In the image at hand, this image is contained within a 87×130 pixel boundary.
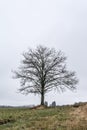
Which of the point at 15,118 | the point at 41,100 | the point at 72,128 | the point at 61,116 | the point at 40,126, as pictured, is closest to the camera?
the point at 72,128

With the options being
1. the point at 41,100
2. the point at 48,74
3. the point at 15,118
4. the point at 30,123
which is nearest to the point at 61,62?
the point at 48,74

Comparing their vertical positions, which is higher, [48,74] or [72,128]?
[48,74]

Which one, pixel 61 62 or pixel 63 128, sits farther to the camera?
pixel 61 62

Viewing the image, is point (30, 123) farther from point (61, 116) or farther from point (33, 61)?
point (33, 61)

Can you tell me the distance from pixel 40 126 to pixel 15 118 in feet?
19.3

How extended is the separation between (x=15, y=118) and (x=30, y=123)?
435 centimetres

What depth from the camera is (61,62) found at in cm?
6056

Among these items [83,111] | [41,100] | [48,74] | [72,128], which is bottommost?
[72,128]

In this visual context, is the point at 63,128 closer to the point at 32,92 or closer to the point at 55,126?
the point at 55,126

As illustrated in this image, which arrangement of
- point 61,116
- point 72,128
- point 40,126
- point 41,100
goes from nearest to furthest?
1. point 72,128
2. point 40,126
3. point 61,116
4. point 41,100

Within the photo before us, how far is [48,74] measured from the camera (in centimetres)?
5950

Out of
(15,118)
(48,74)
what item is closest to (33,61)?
(48,74)

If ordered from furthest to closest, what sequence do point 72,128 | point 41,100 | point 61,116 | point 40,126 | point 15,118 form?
point 41,100 → point 15,118 → point 61,116 → point 40,126 → point 72,128

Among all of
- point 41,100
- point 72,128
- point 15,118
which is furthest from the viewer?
point 41,100
